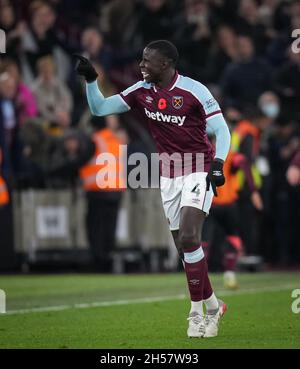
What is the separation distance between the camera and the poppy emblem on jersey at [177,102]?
10.2 m

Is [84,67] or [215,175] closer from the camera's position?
[215,175]

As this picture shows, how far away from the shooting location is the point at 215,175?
9898mm

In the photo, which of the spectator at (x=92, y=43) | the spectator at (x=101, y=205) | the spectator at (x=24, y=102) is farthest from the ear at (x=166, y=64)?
the spectator at (x=92, y=43)

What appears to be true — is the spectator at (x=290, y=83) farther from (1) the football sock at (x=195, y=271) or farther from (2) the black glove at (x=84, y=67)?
(1) the football sock at (x=195, y=271)

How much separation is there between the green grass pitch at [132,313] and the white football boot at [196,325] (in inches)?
3.1

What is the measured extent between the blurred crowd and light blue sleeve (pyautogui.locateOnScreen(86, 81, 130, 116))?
7194 mm

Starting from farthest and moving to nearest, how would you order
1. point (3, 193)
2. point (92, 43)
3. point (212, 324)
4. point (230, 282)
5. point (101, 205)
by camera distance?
point (92, 43) < point (101, 205) < point (3, 193) < point (230, 282) < point (212, 324)

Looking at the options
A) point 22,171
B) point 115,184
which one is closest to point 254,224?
point 115,184

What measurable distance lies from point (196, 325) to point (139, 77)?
1246 centimetres

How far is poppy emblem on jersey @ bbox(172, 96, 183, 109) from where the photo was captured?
10195 millimetres

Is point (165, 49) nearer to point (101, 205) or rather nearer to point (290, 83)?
point (101, 205)

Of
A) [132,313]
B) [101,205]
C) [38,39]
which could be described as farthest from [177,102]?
[38,39]

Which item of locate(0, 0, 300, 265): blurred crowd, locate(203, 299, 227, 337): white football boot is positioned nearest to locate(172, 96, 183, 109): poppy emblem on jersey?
locate(203, 299, 227, 337): white football boot

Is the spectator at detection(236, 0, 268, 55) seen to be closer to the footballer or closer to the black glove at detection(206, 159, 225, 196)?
the footballer
